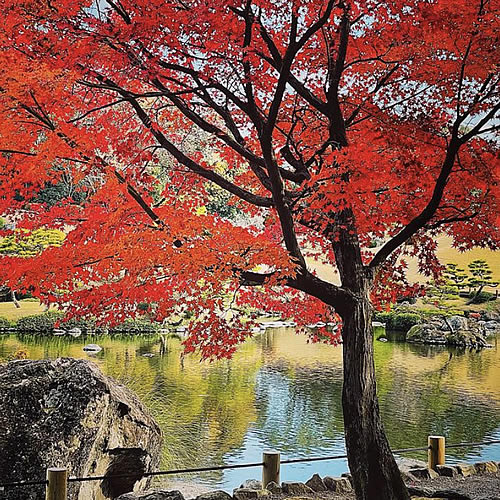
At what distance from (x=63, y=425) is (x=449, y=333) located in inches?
714

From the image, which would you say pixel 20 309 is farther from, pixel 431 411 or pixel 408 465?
pixel 408 465

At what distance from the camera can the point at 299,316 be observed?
647 centimetres

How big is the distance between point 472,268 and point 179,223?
878 inches

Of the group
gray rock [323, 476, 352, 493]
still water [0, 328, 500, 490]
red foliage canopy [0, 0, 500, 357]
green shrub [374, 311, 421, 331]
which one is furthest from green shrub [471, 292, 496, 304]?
gray rock [323, 476, 352, 493]

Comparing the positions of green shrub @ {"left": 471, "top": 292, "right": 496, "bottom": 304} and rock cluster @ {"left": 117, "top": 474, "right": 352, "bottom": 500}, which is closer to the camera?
rock cluster @ {"left": 117, "top": 474, "right": 352, "bottom": 500}

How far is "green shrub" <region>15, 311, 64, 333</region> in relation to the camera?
20359mm

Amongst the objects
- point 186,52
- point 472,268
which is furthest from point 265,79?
point 472,268

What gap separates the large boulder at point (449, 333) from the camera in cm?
2133

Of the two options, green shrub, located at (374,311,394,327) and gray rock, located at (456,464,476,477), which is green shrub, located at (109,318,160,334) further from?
gray rock, located at (456,464,476,477)

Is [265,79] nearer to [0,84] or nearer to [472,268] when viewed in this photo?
[0,84]

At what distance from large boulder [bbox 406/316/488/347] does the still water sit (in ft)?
3.38

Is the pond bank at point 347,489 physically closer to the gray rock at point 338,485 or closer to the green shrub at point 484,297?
the gray rock at point 338,485

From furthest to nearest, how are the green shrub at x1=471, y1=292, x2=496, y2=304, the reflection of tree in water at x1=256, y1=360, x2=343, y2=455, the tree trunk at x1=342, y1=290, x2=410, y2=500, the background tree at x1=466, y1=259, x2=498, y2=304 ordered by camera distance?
the green shrub at x1=471, y1=292, x2=496, y2=304 → the background tree at x1=466, y1=259, x2=498, y2=304 → the reflection of tree in water at x1=256, y1=360, x2=343, y2=455 → the tree trunk at x1=342, y1=290, x2=410, y2=500

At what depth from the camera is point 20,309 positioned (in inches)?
838
